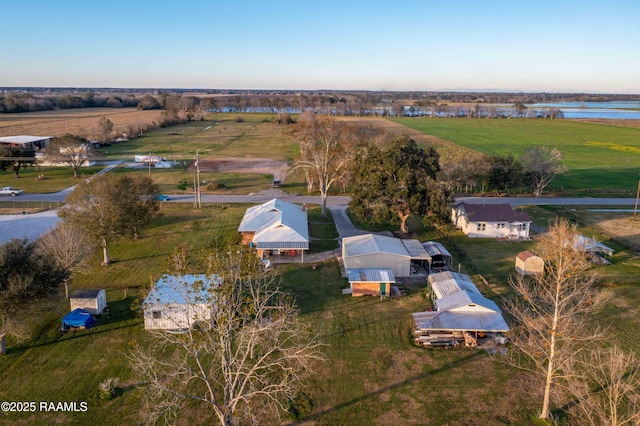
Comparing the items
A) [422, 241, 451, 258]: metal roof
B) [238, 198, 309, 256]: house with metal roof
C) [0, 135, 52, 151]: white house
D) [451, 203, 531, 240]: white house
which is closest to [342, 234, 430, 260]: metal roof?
[422, 241, 451, 258]: metal roof

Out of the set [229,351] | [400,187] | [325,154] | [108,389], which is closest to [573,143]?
[325,154]

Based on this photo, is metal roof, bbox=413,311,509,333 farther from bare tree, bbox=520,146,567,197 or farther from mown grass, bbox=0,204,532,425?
bare tree, bbox=520,146,567,197

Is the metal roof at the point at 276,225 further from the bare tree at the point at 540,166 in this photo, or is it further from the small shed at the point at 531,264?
the bare tree at the point at 540,166

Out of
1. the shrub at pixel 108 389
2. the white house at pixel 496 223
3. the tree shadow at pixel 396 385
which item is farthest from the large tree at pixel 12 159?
the tree shadow at pixel 396 385

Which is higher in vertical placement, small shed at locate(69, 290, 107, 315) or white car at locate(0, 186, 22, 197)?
white car at locate(0, 186, 22, 197)

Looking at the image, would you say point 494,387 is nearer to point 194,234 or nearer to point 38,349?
point 38,349

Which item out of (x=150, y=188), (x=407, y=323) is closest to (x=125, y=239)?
(x=150, y=188)

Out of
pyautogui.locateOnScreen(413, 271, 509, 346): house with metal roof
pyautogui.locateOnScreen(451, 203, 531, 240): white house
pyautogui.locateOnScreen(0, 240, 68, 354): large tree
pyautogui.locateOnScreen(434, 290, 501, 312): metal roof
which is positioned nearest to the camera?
pyautogui.locateOnScreen(0, 240, 68, 354): large tree
